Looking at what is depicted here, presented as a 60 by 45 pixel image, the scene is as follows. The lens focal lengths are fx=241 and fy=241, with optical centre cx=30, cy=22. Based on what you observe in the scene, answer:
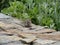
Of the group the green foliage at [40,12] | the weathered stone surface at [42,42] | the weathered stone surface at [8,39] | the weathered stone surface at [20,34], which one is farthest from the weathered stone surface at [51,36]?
the green foliage at [40,12]

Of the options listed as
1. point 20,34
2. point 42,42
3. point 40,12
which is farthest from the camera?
point 40,12

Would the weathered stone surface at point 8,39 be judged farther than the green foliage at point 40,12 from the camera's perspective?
No

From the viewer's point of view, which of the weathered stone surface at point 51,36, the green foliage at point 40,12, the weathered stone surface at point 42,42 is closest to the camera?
the weathered stone surface at point 42,42

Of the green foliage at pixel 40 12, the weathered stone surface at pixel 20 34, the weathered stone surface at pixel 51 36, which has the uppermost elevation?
the green foliage at pixel 40 12

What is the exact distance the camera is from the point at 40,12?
4.39 m

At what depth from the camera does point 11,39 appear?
2.83 metres

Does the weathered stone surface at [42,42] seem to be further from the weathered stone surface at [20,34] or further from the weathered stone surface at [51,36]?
the weathered stone surface at [51,36]

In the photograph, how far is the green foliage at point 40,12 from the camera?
4.19 meters

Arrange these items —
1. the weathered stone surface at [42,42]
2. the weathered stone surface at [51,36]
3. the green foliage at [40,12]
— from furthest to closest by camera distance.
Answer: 1. the green foliage at [40,12]
2. the weathered stone surface at [51,36]
3. the weathered stone surface at [42,42]

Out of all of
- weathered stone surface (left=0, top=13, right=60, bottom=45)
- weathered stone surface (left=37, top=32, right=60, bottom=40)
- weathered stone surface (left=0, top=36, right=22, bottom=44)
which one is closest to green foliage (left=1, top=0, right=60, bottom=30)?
weathered stone surface (left=0, top=13, right=60, bottom=45)

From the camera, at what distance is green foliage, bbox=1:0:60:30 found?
419cm

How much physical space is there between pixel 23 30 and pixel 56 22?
1.07 metres

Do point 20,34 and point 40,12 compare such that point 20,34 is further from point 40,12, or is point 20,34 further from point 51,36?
point 40,12

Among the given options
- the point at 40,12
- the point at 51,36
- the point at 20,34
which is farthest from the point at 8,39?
the point at 40,12
